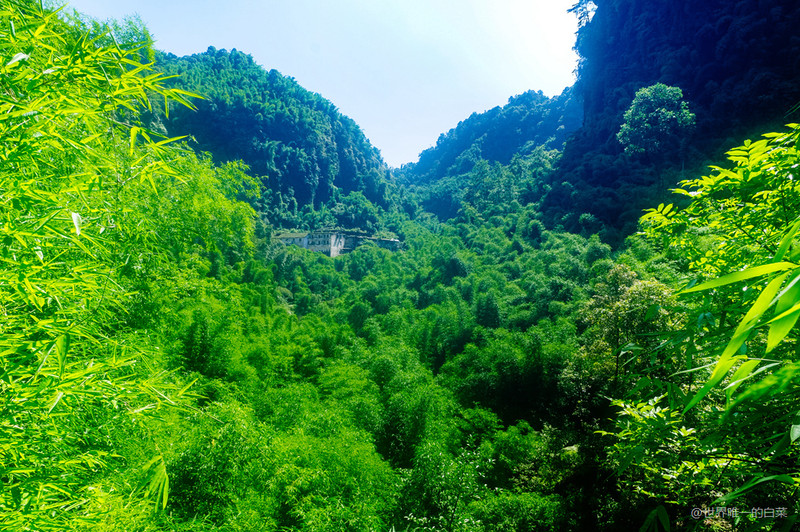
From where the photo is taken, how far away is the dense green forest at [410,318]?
1.25 m

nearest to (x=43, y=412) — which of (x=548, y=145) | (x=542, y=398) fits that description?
(x=542, y=398)

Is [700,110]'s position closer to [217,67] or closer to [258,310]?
[258,310]

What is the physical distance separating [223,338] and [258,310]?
8231 mm

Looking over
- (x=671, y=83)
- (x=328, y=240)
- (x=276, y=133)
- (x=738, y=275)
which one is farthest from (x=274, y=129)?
(x=738, y=275)

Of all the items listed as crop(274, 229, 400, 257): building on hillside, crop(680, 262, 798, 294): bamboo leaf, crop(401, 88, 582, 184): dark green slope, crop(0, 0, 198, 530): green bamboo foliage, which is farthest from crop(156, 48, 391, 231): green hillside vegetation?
crop(680, 262, 798, 294): bamboo leaf

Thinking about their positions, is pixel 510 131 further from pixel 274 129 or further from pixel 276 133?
pixel 274 129

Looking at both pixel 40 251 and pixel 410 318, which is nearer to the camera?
pixel 40 251

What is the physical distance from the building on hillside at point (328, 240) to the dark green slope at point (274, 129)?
6515 millimetres

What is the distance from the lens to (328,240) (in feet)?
111

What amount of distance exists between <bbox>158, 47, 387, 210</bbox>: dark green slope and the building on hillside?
6.52m

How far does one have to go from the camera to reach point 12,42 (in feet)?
3.79

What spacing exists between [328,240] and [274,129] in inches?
676

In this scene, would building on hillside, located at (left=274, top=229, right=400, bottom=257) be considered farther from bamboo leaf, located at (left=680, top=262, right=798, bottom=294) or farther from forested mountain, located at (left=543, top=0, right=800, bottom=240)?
bamboo leaf, located at (left=680, top=262, right=798, bottom=294)

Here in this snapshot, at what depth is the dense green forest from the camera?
125cm
